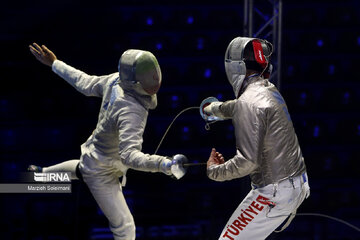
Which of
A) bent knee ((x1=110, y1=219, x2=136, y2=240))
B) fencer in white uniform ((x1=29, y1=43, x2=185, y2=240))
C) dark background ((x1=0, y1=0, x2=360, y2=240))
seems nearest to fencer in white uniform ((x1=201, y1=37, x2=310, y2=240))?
fencer in white uniform ((x1=29, y1=43, x2=185, y2=240))

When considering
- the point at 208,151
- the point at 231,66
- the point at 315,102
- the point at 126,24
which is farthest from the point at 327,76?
the point at 231,66

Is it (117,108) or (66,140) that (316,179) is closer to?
(66,140)

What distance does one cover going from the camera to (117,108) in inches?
117

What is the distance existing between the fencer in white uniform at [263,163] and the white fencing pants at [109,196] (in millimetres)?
746

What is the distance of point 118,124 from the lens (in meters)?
2.95

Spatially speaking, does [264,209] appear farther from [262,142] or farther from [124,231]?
[124,231]

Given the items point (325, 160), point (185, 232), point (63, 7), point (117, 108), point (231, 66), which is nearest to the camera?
point (231, 66)

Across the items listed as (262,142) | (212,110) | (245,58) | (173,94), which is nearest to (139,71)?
(212,110)

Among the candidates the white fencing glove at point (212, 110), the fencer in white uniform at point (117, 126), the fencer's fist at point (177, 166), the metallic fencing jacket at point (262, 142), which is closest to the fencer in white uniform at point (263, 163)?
the metallic fencing jacket at point (262, 142)

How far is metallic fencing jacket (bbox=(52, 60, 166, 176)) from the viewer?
283cm

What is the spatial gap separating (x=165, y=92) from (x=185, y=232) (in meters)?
1.44

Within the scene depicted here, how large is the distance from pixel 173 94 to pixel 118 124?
236 cm

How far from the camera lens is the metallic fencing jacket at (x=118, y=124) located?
2830 mm

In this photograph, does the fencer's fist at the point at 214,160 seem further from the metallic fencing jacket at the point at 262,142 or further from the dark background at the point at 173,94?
the dark background at the point at 173,94
